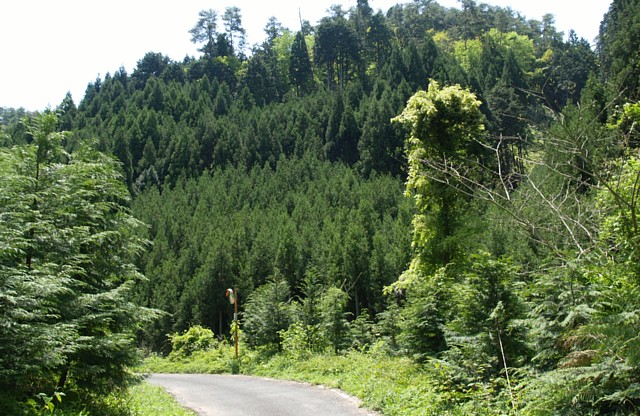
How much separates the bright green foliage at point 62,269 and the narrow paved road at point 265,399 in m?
1.97

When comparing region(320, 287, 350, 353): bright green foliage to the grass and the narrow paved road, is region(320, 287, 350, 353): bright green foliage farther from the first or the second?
the grass

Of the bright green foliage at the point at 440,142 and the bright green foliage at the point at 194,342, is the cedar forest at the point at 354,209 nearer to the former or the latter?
the bright green foliage at the point at 440,142

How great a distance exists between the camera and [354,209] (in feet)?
141

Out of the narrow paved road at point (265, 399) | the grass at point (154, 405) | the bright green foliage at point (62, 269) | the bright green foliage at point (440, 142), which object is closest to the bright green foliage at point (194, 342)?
the narrow paved road at point (265, 399)

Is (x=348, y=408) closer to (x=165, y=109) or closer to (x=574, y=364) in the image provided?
(x=574, y=364)

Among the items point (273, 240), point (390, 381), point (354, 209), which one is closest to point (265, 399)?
point (390, 381)

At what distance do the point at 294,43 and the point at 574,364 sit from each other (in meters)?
89.1

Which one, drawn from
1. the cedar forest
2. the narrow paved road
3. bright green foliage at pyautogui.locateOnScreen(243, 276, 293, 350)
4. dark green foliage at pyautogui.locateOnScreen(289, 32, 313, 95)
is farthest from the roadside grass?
dark green foliage at pyautogui.locateOnScreen(289, 32, 313, 95)

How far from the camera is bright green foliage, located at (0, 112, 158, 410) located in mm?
6895

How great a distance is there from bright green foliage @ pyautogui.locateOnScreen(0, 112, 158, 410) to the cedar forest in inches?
1.9

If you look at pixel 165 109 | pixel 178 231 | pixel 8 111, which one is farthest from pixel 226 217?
pixel 8 111

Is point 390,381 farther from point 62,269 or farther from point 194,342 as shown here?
point 194,342

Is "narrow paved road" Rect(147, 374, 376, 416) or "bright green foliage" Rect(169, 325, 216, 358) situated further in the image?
"bright green foliage" Rect(169, 325, 216, 358)

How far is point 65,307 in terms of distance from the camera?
864 cm
